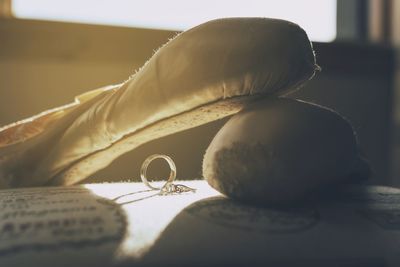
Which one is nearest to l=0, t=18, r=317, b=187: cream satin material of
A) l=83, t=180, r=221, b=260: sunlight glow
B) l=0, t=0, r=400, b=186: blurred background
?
l=83, t=180, r=221, b=260: sunlight glow

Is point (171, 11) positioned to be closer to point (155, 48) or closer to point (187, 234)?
point (155, 48)

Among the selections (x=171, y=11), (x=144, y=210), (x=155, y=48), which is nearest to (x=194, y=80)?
(x=144, y=210)

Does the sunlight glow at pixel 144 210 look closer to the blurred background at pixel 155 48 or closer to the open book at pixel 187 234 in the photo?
the open book at pixel 187 234

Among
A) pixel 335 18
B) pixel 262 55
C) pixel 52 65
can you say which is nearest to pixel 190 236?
pixel 262 55

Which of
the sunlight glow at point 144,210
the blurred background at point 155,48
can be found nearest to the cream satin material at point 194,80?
the sunlight glow at point 144,210

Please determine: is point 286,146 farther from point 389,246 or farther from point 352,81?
point 352,81

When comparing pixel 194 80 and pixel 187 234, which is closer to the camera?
pixel 187 234

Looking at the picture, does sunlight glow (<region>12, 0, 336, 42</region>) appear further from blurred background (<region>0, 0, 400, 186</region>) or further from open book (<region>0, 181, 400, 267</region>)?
open book (<region>0, 181, 400, 267</region>)
